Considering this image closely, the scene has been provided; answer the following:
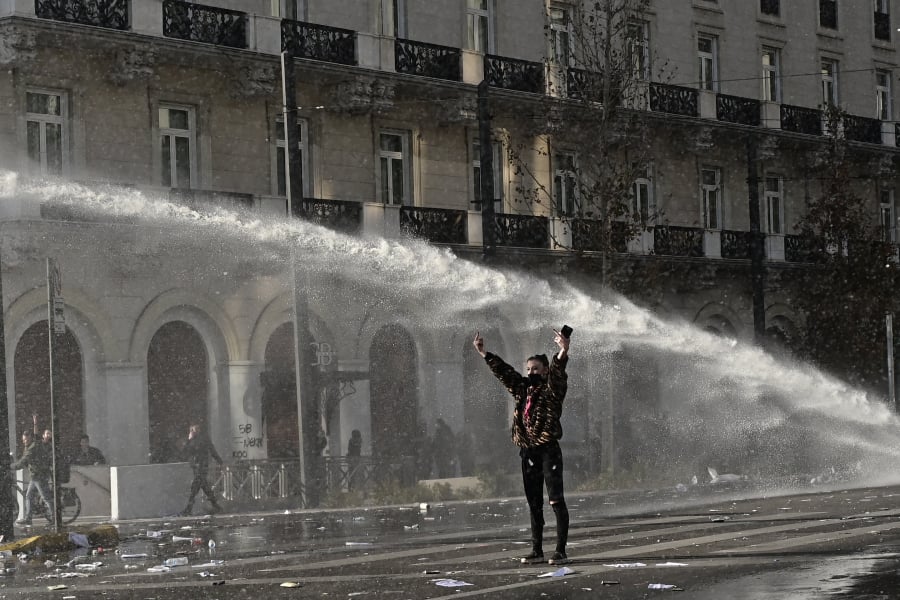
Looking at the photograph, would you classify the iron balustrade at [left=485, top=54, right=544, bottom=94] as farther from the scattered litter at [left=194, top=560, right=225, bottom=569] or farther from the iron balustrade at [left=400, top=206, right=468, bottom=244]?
the scattered litter at [left=194, top=560, right=225, bottom=569]

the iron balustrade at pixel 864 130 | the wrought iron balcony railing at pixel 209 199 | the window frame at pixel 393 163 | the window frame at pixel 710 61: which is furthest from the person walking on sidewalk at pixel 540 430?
the iron balustrade at pixel 864 130

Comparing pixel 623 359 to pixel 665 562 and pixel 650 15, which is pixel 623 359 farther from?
pixel 665 562

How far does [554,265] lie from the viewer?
122 feet

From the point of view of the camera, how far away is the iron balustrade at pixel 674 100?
40.3 metres

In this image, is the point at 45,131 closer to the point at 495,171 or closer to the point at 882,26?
the point at 495,171

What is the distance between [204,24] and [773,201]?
20.5 metres

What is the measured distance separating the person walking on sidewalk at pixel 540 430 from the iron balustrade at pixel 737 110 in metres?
30.1

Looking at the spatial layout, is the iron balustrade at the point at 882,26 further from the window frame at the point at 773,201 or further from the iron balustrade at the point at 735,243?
the iron balustrade at the point at 735,243

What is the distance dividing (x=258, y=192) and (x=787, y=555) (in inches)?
819

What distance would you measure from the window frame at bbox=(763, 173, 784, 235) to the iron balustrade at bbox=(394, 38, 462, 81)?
13.0m

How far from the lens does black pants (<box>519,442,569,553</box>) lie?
13.3 m

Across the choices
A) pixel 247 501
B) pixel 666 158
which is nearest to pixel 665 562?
pixel 247 501

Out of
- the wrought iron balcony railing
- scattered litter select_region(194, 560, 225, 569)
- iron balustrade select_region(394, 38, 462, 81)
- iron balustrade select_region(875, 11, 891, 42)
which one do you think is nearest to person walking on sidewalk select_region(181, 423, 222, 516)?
the wrought iron balcony railing

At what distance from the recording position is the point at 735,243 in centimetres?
4281
